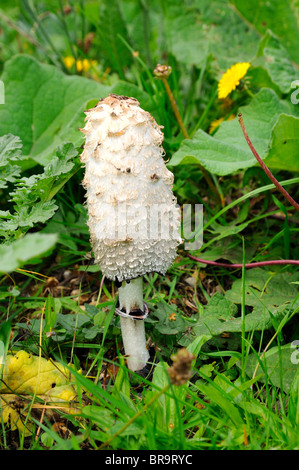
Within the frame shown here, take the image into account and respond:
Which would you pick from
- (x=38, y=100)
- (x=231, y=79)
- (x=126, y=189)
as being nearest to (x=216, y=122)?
(x=231, y=79)

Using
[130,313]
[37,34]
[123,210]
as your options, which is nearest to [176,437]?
[130,313]

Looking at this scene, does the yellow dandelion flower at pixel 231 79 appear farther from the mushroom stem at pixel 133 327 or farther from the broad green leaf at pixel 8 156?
the mushroom stem at pixel 133 327

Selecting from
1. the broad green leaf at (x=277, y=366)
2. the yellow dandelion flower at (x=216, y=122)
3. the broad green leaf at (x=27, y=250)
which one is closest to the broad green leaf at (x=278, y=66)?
the yellow dandelion flower at (x=216, y=122)

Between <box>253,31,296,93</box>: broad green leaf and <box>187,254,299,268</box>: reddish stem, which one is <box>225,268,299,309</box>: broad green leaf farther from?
<box>253,31,296,93</box>: broad green leaf

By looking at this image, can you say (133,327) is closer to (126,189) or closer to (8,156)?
(126,189)

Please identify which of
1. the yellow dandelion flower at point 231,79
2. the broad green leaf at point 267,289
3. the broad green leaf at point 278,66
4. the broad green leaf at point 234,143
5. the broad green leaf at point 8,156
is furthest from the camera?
the yellow dandelion flower at point 231,79

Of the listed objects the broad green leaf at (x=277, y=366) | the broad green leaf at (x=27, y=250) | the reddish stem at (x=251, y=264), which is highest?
the broad green leaf at (x=27, y=250)

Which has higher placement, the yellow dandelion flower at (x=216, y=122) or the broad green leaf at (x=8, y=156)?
the yellow dandelion flower at (x=216, y=122)

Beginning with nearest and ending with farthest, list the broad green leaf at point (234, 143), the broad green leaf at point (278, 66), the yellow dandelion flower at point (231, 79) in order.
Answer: the broad green leaf at point (234, 143), the broad green leaf at point (278, 66), the yellow dandelion flower at point (231, 79)
